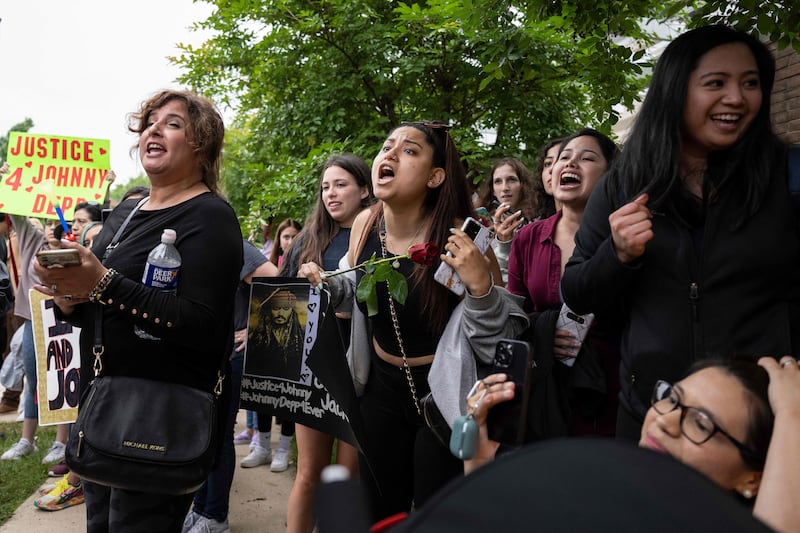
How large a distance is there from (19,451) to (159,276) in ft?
14.5

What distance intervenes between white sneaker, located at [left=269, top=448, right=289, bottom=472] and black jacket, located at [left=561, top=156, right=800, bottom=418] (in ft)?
12.9

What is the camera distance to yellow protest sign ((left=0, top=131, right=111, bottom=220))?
4.22m

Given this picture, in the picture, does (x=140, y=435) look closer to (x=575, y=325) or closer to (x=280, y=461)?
(x=575, y=325)

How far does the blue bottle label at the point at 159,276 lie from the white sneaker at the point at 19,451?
4.33 metres

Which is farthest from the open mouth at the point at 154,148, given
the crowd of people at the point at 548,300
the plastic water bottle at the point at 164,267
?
the plastic water bottle at the point at 164,267

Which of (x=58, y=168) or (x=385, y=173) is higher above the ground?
(x=58, y=168)

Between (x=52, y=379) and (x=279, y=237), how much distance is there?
9.51ft

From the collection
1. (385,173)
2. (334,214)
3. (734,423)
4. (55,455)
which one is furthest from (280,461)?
(734,423)

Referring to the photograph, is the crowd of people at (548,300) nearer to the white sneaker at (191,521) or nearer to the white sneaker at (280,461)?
the white sneaker at (191,521)

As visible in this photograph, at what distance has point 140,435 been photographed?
2.24 m

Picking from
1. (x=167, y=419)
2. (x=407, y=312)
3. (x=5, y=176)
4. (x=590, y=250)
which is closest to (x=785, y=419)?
(x=590, y=250)

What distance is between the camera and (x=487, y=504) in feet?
2.24

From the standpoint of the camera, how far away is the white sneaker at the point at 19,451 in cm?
564

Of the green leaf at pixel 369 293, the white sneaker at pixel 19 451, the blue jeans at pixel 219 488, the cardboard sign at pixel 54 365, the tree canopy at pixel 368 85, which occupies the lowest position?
the white sneaker at pixel 19 451
